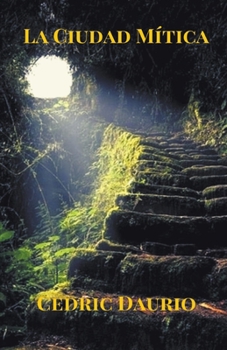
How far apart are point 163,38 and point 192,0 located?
103 inches

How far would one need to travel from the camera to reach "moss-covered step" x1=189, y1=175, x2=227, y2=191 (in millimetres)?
4988

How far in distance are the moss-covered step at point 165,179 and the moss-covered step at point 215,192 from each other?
0.38m

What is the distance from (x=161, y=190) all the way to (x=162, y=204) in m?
0.39

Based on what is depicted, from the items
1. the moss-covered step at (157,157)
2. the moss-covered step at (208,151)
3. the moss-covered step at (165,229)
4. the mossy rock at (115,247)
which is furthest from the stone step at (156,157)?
the mossy rock at (115,247)

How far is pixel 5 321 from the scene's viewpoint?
4141 millimetres

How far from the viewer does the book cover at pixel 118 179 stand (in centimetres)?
295

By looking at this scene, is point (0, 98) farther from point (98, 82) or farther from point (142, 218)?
point (142, 218)

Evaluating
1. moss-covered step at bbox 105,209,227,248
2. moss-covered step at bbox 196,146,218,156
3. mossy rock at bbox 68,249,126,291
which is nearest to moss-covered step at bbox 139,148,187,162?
moss-covered step at bbox 196,146,218,156

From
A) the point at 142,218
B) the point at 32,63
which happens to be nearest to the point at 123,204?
the point at 142,218

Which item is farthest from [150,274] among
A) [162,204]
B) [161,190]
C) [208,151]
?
[208,151]

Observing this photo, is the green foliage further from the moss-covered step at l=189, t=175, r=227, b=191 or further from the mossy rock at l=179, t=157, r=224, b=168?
the moss-covered step at l=189, t=175, r=227, b=191

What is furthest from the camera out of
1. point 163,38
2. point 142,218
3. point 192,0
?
point 163,38

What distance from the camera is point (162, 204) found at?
169 inches

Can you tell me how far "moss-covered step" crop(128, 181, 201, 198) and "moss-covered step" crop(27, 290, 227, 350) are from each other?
1.65m
